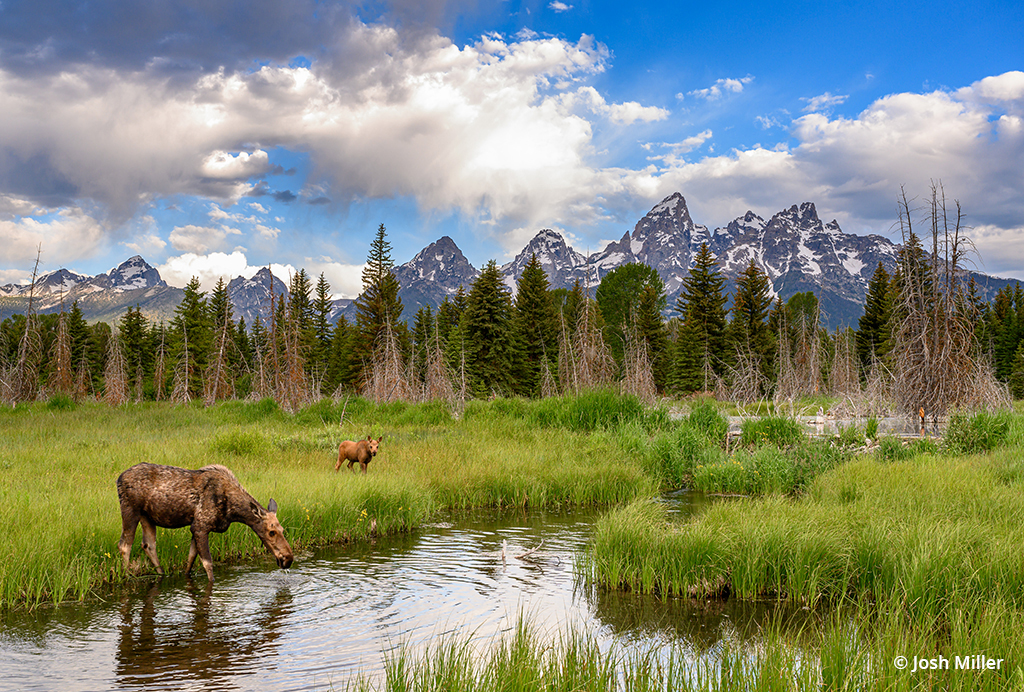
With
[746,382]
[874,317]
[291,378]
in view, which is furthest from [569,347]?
[874,317]

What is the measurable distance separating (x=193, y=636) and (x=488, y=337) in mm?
40476

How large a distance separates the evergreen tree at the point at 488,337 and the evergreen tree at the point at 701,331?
1841cm

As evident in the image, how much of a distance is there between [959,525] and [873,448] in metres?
10.5

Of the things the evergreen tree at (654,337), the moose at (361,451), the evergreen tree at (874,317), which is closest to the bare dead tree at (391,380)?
the moose at (361,451)

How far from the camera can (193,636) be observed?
6.53 metres

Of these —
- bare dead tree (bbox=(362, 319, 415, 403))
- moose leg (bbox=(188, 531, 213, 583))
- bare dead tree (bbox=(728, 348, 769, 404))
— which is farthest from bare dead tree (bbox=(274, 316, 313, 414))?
moose leg (bbox=(188, 531, 213, 583))

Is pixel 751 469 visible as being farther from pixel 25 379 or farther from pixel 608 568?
pixel 25 379

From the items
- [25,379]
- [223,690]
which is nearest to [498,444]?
[223,690]

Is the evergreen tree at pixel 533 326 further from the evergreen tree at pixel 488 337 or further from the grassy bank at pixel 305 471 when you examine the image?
the grassy bank at pixel 305 471

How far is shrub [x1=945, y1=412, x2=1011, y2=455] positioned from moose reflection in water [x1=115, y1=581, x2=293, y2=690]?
1618 centimetres

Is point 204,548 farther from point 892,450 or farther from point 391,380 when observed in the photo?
point 391,380

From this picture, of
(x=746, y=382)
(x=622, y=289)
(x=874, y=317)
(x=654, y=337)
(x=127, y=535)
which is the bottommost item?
(x=127, y=535)

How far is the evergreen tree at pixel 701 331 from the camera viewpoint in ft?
186

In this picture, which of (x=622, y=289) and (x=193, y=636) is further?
(x=622, y=289)
